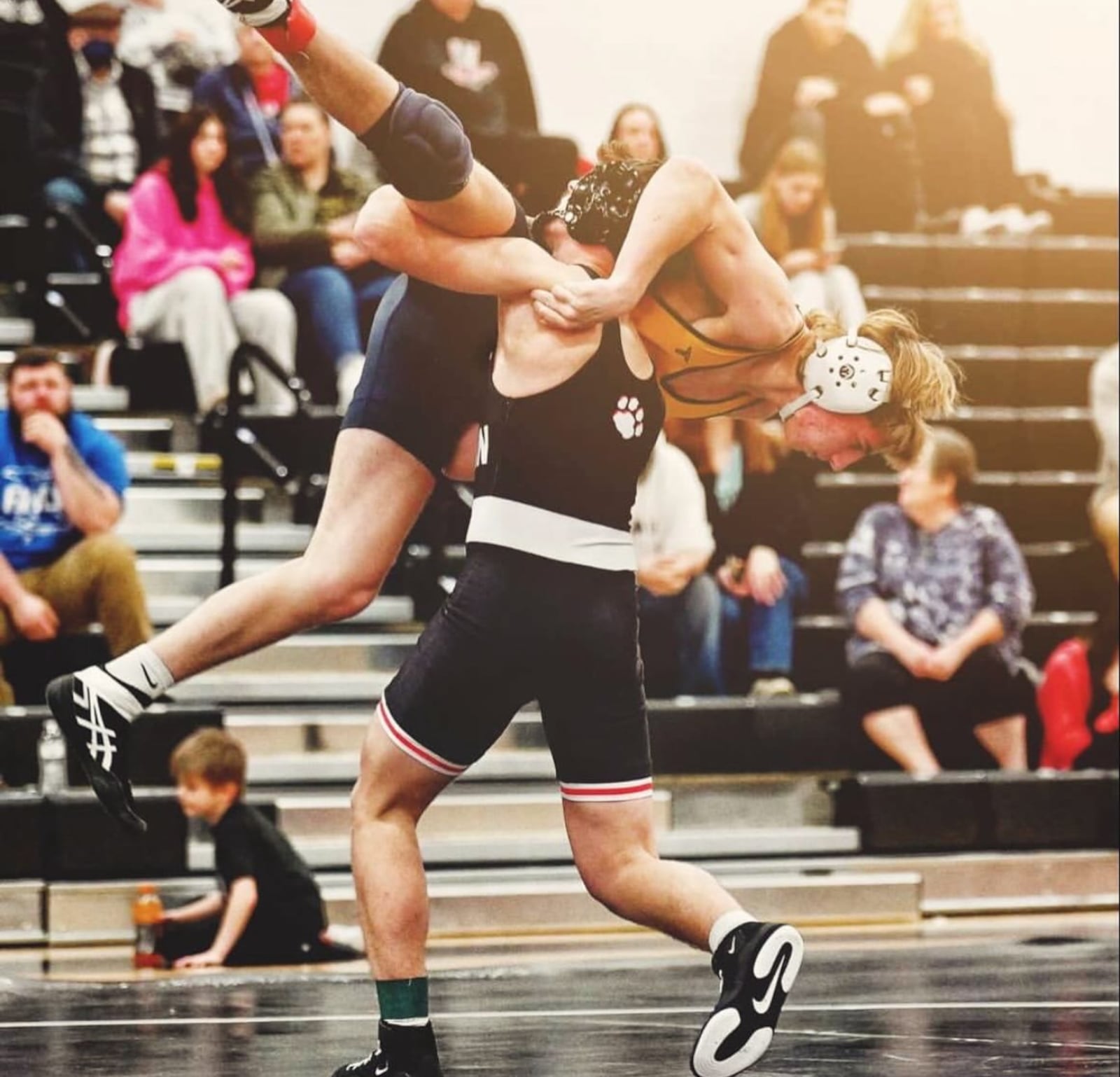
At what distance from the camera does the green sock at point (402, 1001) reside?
13.5ft

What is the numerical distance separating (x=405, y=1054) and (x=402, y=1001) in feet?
0.28

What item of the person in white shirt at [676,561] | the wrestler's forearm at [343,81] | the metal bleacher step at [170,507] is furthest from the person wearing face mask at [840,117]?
the wrestler's forearm at [343,81]

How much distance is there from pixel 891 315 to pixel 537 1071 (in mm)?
1467

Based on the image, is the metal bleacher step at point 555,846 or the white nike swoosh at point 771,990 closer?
the white nike swoosh at point 771,990

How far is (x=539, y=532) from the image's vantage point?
4.08m

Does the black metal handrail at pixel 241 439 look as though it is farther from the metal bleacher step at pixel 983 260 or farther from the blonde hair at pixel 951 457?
the metal bleacher step at pixel 983 260

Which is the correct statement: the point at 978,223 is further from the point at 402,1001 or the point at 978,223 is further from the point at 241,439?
the point at 402,1001

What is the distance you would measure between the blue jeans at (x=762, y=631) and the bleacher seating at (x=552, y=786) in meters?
0.25

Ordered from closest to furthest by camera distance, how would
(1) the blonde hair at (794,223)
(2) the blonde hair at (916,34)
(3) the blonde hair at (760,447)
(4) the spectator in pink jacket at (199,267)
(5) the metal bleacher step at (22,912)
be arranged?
(5) the metal bleacher step at (22,912) < (3) the blonde hair at (760,447) < (4) the spectator in pink jacket at (199,267) < (1) the blonde hair at (794,223) < (2) the blonde hair at (916,34)

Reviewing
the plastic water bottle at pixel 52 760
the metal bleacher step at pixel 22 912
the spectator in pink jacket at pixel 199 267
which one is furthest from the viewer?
the spectator in pink jacket at pixel 199 267

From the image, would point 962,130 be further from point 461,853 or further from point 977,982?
point 977,982

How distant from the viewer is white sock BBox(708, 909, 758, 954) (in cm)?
407

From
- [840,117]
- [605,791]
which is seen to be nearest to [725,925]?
[605,791]

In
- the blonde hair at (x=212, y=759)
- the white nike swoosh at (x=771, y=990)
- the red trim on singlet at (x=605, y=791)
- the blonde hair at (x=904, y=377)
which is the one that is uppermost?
the blonde hair at (x=904, y=377)
